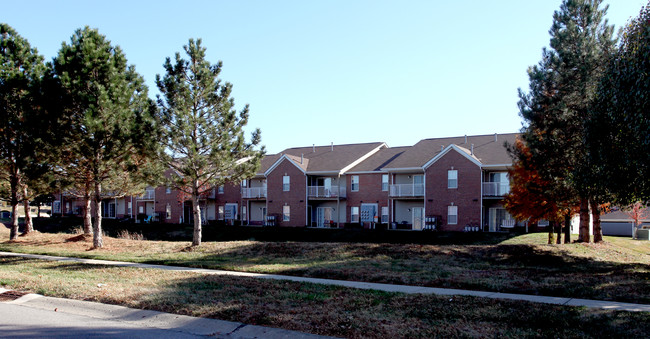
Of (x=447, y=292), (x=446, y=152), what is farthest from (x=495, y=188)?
(x=447, y=292)

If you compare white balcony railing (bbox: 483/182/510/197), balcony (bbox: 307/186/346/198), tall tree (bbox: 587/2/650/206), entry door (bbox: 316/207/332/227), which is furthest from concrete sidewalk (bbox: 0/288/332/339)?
entry door (bbox: 316/207/332/227)

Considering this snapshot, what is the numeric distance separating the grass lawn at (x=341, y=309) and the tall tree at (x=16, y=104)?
43.2ft

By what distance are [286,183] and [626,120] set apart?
112 feet

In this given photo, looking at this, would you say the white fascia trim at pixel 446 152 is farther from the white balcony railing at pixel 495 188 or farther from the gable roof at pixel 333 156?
the gable roof at pixel 333 156

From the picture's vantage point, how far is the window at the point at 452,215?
36.6 m

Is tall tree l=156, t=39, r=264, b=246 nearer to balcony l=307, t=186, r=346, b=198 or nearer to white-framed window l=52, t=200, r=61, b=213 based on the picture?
balcony l=307, t=186, r=346, b=198

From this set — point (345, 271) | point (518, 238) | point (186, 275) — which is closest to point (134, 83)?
point (186, 275)

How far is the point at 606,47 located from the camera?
65.6 feet

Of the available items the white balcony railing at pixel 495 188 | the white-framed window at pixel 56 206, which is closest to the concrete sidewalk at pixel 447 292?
the white balcony railing at pixel 495 188

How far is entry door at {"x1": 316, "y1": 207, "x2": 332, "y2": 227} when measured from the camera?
146 feet

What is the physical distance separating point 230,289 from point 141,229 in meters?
38.0

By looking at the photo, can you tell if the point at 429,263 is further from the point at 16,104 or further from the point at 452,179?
the point at 16,104

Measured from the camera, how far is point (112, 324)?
887cm

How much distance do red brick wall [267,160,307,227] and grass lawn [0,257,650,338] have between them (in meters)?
30.2
